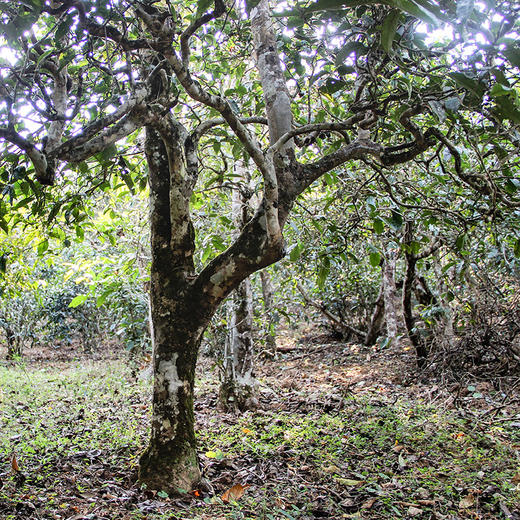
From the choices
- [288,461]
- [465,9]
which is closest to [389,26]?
[465,9]

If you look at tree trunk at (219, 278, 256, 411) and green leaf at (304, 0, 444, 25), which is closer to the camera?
green leaf at (304, 0, 444, 25)

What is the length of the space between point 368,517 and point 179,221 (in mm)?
2035

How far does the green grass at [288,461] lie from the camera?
2.63 metres

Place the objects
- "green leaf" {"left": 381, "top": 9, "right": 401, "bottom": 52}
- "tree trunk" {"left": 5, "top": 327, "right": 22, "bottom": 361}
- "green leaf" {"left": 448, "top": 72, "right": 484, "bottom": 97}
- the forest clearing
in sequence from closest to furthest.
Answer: "green leaf" {"left": 381, "top": 9, "right": 401, "bottom": 52} < "green leaf" {"left": 448, "top": 72, "right": 484, "bottom": 97} < the forest clearing < "tree trunk" {"left": 5, "top": 327, "right": 22, "bottom": 361}

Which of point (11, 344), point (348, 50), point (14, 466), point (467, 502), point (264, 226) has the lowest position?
point (467, 502)

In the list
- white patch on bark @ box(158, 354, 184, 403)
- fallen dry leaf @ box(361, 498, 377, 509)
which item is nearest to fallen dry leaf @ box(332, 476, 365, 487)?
fallen dry leaf @ box(361, 498, 377, 509)

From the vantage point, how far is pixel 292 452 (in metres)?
3.60

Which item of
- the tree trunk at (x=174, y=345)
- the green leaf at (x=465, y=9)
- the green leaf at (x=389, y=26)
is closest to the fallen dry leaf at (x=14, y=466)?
the tree trunk at (x=174, y=345)

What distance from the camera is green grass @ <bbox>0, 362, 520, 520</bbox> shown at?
2.63m

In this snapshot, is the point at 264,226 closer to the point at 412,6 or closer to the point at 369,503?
the point at 369,503

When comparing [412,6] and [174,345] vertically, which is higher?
[412,6]

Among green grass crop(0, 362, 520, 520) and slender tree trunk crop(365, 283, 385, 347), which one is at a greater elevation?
slender tree trunk crop(365, 283, 385, 347)

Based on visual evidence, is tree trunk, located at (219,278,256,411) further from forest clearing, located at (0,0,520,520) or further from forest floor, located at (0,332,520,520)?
forest floor, located at (0,332,520,520)

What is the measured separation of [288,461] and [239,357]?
5.29 ft
